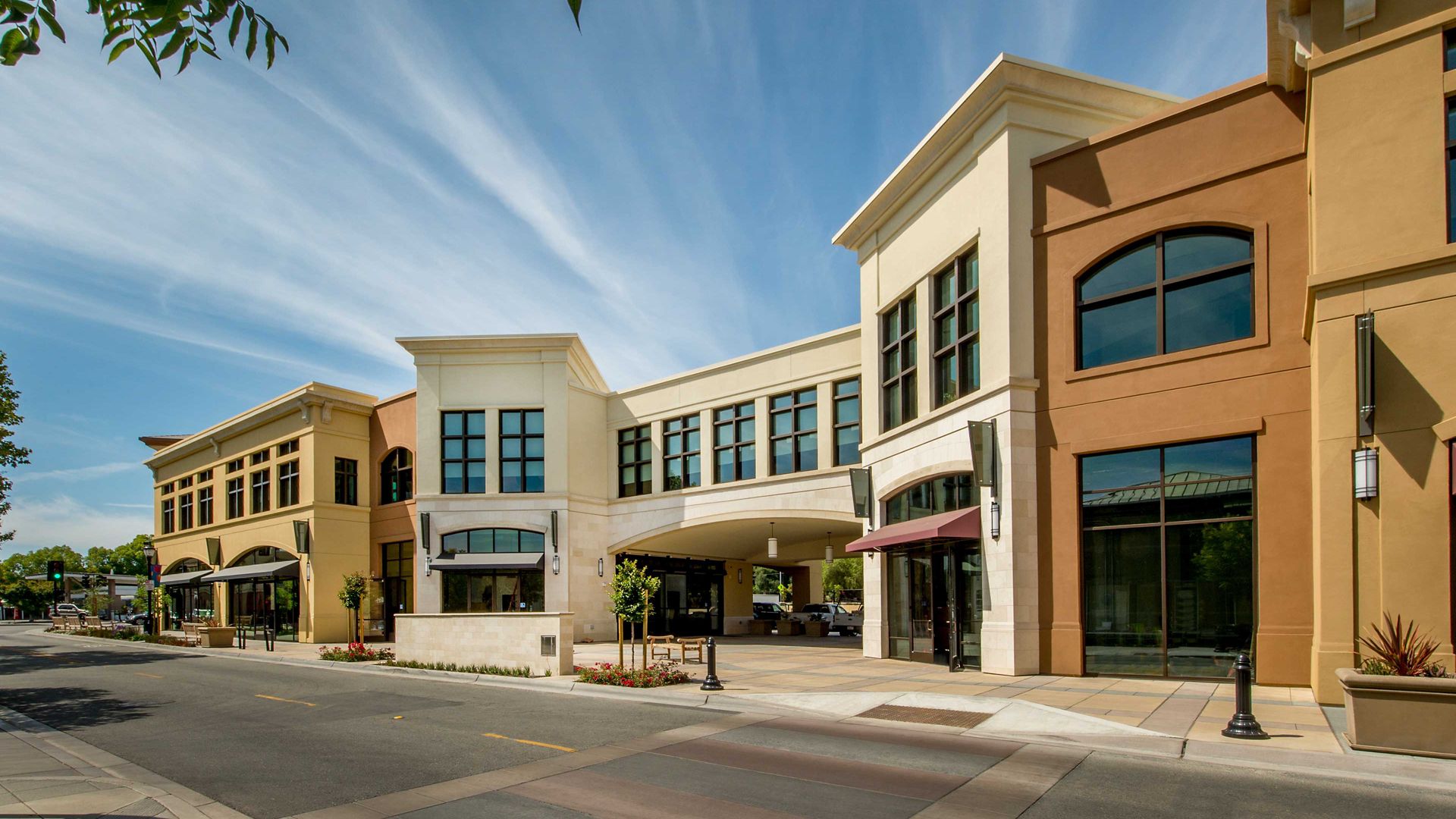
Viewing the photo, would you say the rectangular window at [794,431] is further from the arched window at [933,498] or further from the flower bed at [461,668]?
the flower bed at [461,668]

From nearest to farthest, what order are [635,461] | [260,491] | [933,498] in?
[933,498]
[635,461]
[260,491]

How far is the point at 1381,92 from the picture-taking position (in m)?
13.6

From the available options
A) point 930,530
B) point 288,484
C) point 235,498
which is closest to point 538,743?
point 930,530

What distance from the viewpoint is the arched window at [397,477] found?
38.3 meters

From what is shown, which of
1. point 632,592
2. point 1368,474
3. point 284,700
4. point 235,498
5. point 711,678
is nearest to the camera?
point 1368,474

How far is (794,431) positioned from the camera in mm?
30297

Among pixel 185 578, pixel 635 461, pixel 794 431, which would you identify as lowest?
pixel 185 578

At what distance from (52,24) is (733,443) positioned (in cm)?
2815

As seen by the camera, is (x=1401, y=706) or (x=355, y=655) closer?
(x=1401, y=706)

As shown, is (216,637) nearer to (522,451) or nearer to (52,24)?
(522,451)

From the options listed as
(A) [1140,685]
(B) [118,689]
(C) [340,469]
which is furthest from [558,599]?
(A) [1140,685]

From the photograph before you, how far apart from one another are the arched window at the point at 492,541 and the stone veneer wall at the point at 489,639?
31.2 ft

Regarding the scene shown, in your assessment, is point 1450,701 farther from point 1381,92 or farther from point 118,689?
point 118,689

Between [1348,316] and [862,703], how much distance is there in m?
9.67
